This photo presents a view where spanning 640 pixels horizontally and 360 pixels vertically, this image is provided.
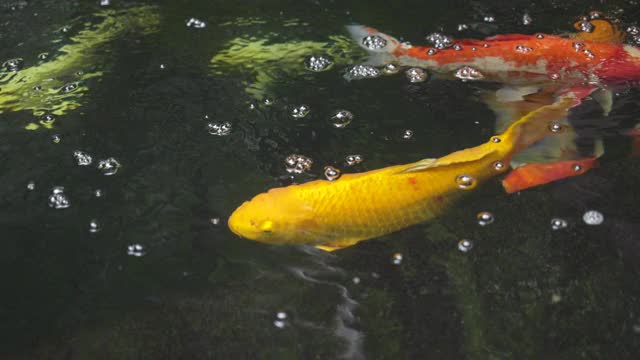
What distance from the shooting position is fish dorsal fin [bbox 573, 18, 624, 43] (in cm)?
220

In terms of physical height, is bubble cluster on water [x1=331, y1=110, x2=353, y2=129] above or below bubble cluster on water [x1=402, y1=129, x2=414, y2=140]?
below

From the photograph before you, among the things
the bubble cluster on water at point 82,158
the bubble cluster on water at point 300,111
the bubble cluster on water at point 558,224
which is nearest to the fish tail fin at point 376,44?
the bubble cluster on water at point 300,111

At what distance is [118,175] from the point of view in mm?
1812

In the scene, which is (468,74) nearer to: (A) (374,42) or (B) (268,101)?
(A) (374,42)

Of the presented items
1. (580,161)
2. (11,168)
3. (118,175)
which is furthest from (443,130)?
(11,168)

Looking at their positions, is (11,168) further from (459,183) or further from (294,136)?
(459,183)

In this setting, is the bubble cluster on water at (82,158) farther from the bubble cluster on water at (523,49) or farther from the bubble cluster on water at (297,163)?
the bubble cluster on water at (523,49)

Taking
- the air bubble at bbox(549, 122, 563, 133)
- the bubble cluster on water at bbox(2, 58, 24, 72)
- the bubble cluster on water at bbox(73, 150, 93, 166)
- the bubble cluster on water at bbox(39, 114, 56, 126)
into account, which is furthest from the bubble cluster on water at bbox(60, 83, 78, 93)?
the air bubble at bbox(549, 122, 563, 133)

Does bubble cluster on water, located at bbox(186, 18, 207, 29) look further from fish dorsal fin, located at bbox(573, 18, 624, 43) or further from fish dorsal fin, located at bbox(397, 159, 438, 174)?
fish dorsal fin, located at bbox(573, 18, 624, 43)

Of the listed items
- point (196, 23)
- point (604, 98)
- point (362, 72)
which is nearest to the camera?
point (604, 98)

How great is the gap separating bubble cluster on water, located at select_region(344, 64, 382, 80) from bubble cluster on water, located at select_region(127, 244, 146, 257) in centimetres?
98

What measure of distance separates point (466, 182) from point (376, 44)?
2.83ft

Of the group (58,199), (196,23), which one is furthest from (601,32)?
(58,199)

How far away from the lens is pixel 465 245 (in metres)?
1.55
